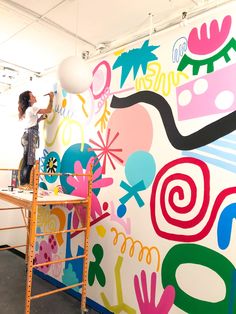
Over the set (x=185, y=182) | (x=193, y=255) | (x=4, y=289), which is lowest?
(x=4, y=289)

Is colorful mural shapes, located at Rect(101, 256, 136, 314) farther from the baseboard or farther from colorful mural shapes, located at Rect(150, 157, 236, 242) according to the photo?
colorful mural shapes, located at Rect(150, 157, 236, 242)

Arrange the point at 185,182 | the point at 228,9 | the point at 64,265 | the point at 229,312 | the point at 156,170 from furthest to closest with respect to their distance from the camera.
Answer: the point at 64,265 → the point at 156,170 → the point at 185,182 → the point at 228,9 → the point at 229,312

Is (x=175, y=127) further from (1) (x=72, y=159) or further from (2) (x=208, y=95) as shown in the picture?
(1) (x=72, y=159)

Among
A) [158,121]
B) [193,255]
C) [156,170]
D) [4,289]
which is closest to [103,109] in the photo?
[158,121]

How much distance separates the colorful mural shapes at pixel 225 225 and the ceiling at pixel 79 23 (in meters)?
1.47

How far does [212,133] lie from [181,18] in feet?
3.14

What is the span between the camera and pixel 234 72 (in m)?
1.80

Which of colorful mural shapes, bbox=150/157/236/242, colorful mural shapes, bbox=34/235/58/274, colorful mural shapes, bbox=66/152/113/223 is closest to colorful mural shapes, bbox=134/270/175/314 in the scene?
colorful mural shapes, bbox=150/157/236/242

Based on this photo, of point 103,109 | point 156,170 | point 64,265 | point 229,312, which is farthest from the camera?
point 64,265

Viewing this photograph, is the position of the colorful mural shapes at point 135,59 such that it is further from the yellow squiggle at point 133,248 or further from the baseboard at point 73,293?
the baseboard at point 73,293

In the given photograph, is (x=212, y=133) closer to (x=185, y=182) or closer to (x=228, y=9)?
(x=185, y=182)

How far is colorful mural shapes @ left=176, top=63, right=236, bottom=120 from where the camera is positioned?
1816 mm

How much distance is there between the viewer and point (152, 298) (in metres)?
2.12

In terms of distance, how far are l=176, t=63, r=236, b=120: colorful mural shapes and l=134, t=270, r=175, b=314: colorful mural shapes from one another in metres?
1.34
